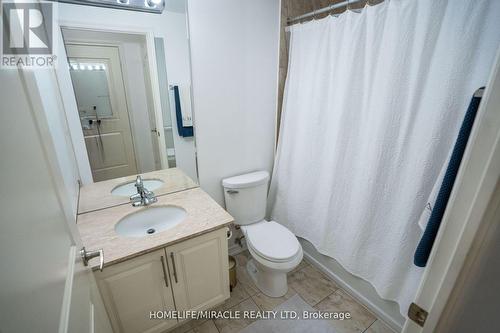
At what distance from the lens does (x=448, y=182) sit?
93cm

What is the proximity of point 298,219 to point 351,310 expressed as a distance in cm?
73

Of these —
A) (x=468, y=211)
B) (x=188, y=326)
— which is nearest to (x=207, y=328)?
(x=188, y=326)

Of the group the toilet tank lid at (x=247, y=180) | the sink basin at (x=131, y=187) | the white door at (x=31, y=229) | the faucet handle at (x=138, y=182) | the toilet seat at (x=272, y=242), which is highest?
the white door at (x=31, y=229)

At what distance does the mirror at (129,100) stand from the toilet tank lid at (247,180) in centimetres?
40

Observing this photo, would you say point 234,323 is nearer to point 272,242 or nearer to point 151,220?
point 272,242

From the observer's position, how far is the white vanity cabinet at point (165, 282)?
3.60 ft

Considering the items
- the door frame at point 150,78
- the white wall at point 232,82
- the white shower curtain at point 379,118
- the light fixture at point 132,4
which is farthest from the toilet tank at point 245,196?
the light fixture at point 132,4

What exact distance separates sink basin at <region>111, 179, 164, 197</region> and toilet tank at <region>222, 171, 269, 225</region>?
1.64 ft

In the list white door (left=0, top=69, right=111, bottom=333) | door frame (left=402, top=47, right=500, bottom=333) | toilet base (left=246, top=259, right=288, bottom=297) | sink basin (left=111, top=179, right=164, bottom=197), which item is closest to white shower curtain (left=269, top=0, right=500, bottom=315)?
toilet base (left=246, top=259, right=288, bottom=297)

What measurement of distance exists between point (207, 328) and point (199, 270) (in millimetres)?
488

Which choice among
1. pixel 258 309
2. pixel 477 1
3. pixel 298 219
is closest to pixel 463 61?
pixel 477 1

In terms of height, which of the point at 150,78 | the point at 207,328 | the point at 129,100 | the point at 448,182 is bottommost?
the point at 207,328

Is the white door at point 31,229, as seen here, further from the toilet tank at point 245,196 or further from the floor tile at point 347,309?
the floor tile at point 347,309

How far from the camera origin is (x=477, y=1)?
2.99ft
